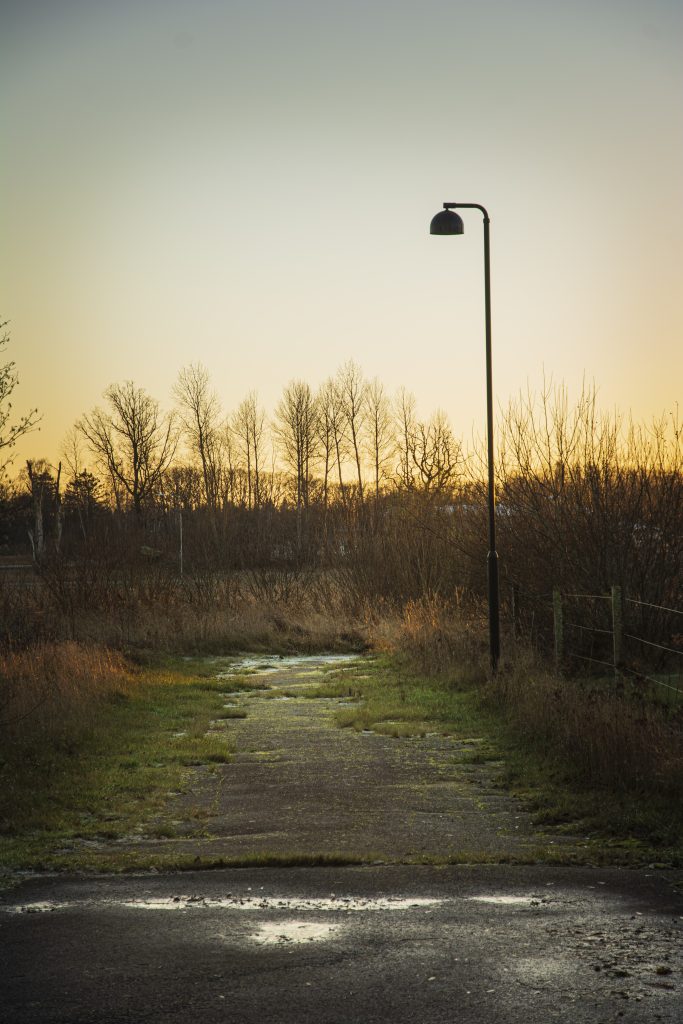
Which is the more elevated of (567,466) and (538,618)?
(567,466)

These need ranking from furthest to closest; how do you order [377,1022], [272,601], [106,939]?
[272,601]
[106,939]
[377,1022]

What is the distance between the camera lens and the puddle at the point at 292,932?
5.88m

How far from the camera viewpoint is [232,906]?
21.7 ft

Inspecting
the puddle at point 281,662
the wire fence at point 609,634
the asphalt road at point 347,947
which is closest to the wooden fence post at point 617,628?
the wire fence at point 609,634

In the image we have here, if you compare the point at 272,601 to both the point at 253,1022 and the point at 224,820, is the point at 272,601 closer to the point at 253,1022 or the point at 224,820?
the point at 224,820

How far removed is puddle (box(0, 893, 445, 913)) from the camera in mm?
6555

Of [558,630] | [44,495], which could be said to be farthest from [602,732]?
[44,495]

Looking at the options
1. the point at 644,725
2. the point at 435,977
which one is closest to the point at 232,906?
the point at 435,977

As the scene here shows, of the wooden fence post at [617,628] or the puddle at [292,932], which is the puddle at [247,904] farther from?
the wooden fence post at [617,628]

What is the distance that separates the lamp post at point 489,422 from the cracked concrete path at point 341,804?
3.93 metres

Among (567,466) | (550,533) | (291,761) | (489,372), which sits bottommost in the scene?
(291,761)

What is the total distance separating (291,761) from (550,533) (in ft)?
25.5

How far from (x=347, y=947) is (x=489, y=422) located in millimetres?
12629

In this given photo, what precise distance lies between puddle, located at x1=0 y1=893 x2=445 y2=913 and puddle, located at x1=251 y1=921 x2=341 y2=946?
327 millimetres
